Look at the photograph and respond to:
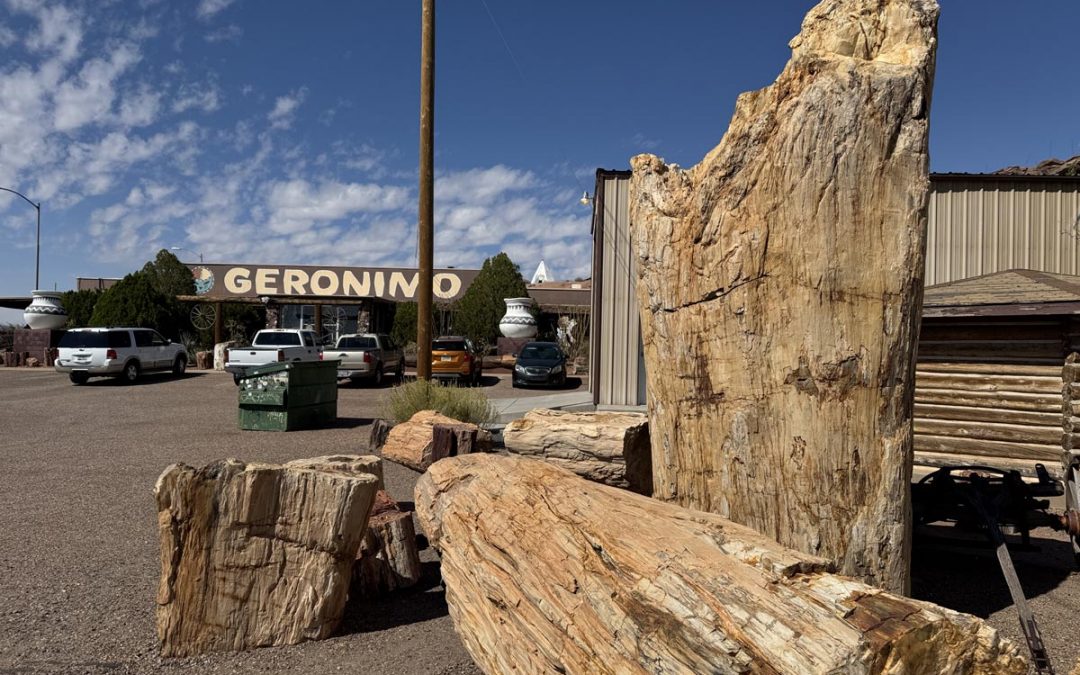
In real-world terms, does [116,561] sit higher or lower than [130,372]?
lower

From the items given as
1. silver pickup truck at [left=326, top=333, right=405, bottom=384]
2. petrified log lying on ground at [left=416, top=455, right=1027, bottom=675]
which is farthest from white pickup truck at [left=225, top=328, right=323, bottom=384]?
petrified log lying on ground at [left=416, top=455, right=1027, bottom=675]

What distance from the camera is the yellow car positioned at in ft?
68.6

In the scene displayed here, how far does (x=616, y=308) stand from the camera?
14.2m

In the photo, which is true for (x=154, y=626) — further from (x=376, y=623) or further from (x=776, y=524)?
(x=776, y=524)

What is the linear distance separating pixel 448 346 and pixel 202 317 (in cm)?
1747

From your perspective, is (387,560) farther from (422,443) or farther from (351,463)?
(422,443)

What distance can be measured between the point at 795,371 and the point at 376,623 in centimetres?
285

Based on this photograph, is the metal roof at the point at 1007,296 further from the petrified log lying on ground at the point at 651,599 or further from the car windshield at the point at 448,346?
the car windshield at the point at 448,346

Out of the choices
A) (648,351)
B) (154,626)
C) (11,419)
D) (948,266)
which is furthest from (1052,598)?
(11,419)

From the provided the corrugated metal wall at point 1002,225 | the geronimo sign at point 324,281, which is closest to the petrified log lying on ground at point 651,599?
the corrugated metal wall at point 1002,225

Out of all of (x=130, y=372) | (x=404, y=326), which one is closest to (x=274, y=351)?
(x=130, y=372)

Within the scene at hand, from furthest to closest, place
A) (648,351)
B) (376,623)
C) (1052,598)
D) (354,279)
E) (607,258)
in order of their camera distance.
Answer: (354,279), (607,258), (1052,598), (376,623), (648,351)

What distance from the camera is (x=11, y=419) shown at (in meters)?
12.7

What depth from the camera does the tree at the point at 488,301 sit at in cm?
3256
